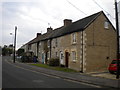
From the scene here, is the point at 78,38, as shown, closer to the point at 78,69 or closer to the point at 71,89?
the point at 78,69

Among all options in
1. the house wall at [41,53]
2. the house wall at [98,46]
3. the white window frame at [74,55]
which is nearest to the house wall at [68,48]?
the white window frame at [74,55]

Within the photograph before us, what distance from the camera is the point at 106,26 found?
24875 mm

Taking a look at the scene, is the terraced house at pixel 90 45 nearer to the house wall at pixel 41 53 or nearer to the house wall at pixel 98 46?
the house wall at pixel 98 46

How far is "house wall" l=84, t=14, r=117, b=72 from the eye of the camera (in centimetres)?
2242

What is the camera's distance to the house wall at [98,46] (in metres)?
22.4

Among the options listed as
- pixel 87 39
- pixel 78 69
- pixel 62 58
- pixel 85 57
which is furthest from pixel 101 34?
pixel 62 58

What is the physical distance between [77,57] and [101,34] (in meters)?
4.75

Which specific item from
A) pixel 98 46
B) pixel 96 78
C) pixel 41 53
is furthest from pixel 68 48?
pixel 41 53

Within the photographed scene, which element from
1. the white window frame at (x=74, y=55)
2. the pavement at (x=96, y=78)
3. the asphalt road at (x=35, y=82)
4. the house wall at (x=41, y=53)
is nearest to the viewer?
the asphalt road at (x=35, y=82)

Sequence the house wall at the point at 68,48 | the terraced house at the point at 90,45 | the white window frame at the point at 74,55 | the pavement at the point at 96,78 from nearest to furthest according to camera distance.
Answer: the pavement at the point at 96,78 → the terraced house at the point at 90,45 → the house wall at the point at 68,48 → the white window frame at the point at 74,55

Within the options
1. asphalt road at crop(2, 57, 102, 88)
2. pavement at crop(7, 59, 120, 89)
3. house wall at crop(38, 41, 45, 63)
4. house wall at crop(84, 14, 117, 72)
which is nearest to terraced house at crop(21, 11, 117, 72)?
house wall at crop(84, 14, 117, 72)

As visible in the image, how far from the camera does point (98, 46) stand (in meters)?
23.4

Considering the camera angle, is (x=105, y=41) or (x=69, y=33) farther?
(x=69, y=33)

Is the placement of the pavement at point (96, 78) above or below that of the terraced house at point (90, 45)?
below
